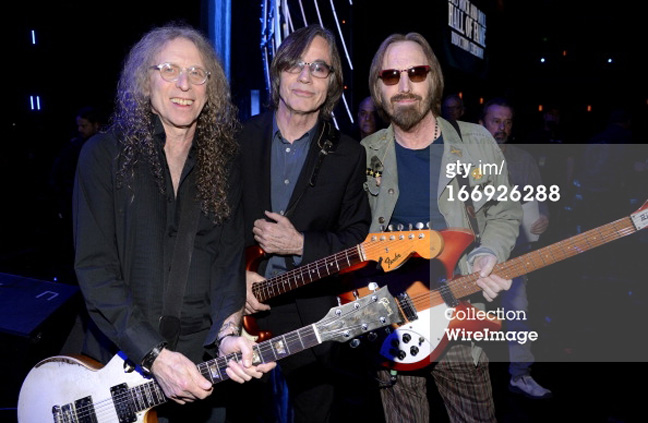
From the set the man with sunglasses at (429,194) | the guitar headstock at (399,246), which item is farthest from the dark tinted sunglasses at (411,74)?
the guitar headstock at (399,246)

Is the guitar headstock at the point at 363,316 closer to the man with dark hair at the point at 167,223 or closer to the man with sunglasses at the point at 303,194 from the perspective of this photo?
the man with dark hair at the point at 167,223

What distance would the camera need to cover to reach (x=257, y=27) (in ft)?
16.8

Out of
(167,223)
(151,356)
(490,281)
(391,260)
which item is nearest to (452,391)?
(490,281)

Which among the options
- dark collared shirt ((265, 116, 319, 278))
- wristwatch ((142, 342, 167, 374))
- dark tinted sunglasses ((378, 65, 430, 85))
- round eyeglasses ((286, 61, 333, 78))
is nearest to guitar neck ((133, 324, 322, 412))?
wristwatch ((142, 342, 167, 374))

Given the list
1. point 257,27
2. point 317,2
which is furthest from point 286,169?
A: point 317,2

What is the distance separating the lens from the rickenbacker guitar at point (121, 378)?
237 cm

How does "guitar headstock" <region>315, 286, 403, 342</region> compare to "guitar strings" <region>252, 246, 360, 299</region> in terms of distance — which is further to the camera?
"guitar strings" <region>252, 246, 360, 299</region>

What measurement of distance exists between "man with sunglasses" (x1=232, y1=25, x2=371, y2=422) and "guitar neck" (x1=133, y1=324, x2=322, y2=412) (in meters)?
0.63

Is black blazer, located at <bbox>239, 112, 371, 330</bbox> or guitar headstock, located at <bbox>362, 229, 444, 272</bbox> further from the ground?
black blazer, located at <bbox>239, 112, 371, 330</bbox>

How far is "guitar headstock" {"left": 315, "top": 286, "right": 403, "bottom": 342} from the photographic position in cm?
234

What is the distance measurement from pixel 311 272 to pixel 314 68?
111cm

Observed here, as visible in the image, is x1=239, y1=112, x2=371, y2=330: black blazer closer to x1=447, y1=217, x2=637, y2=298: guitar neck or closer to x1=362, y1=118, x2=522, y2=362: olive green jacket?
x1=362, y1=118, x2=522, y2=362: olive green jacket

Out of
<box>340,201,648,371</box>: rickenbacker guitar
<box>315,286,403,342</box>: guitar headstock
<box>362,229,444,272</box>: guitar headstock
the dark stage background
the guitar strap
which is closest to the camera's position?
<box>315,286,403,342</box>: guitar headstock

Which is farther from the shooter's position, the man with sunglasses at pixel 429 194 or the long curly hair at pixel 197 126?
the man with sunglasses at pixel 429 194
